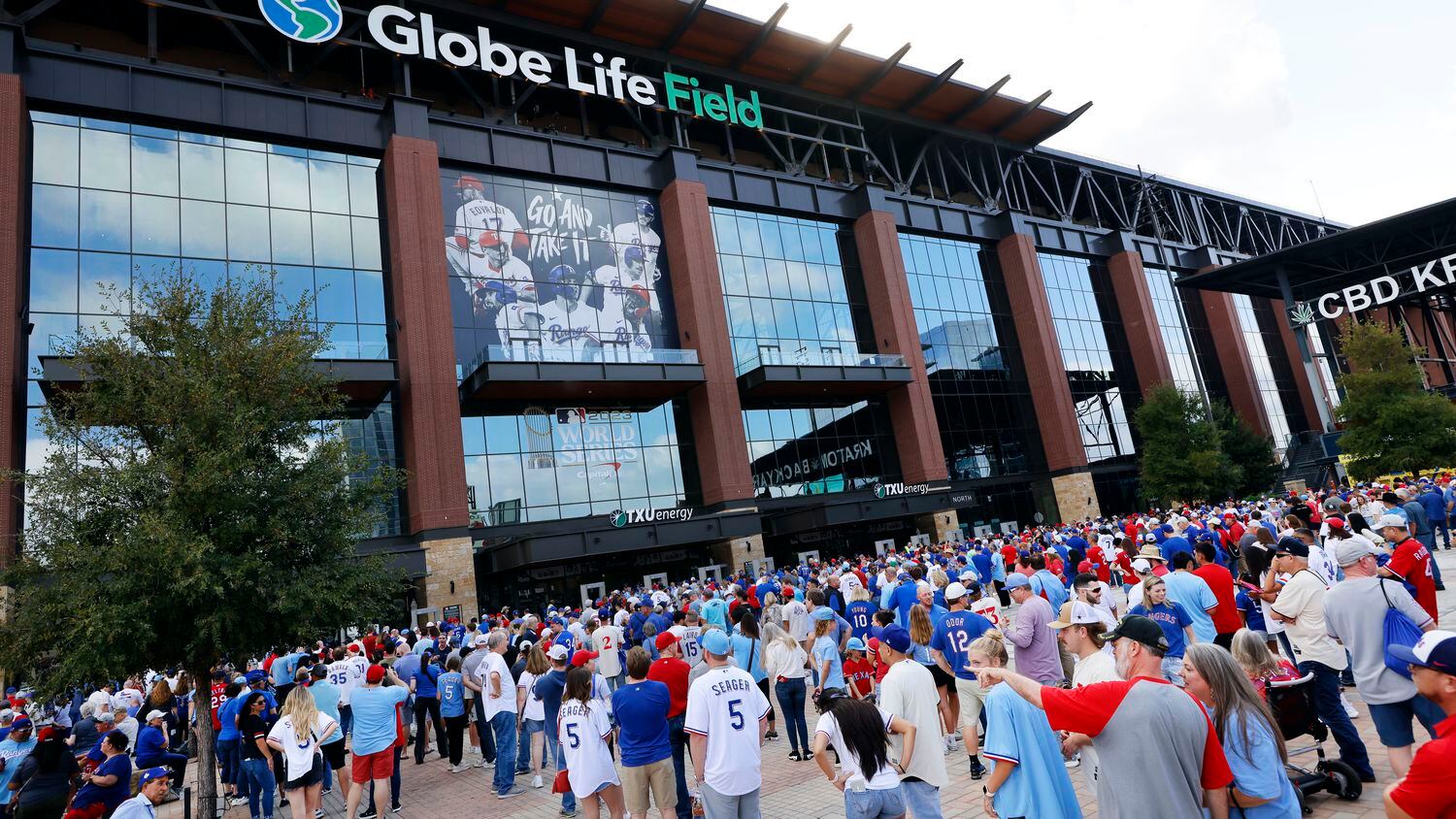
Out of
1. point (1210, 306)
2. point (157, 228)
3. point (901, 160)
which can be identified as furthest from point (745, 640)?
point (1210, 306)

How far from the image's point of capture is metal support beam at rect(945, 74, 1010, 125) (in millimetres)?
44938

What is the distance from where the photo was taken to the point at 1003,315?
47.2m

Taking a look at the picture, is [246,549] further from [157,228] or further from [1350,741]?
[157,228]

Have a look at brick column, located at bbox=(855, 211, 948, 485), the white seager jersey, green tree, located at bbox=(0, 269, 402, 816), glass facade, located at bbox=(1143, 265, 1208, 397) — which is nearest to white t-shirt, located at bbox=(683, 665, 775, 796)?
the white seager jersey

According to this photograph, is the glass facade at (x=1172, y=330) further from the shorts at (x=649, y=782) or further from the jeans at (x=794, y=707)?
the shorts at (x=649, y=782)

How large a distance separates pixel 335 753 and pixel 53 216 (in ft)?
81.6

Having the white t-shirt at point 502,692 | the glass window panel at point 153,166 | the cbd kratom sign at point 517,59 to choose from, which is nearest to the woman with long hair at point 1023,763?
the white t-shirt at point 502,692

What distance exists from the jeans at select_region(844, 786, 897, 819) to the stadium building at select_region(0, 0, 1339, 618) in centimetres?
2383

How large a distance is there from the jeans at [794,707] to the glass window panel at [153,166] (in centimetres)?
2855

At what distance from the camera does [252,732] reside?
34.3 ft

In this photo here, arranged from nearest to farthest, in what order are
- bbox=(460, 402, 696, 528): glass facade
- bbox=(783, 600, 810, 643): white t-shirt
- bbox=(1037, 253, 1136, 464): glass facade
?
1. bbox=(783, 600, 810, 643): white t-shirt
2. bbox=(460, 402, 696, 528): glass facade
3. bbox=(1037, 253, 1136, 464): glass facade

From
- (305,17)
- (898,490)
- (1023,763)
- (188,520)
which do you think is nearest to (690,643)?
(188,520)

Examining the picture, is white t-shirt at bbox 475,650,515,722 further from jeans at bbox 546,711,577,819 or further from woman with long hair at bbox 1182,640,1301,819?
woman with long hair at bbox 1182,640,1301,819

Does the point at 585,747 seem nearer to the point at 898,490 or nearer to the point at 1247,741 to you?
the point at 1247,741
